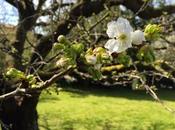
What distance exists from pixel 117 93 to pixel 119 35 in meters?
21.7

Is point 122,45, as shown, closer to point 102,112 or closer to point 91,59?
point 91,59

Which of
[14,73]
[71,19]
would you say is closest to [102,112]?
[71,19]

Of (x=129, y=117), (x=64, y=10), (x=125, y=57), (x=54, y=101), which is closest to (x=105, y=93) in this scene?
(x=54, y=101)

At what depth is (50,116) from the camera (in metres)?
14.4

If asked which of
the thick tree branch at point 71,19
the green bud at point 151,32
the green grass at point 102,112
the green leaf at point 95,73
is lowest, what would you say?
the green grass at point 102,112

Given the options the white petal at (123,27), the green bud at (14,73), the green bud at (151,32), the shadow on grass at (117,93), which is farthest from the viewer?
the shadow on grass at (117,93)

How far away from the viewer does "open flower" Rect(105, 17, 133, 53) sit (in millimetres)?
1598

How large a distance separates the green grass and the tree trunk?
468 centimetres

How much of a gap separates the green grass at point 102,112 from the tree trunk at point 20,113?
4676 millimetres

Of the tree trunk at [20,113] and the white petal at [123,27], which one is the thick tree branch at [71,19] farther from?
the white petal at [123,27]

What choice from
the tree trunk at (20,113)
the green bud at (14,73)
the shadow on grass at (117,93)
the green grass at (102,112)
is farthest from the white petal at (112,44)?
the shadow on grass at (117,93)

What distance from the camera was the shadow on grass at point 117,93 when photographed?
21.6m

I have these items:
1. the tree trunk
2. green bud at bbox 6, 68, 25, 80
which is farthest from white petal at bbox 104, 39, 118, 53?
the tree trunk

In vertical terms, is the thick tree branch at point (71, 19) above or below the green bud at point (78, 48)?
above
